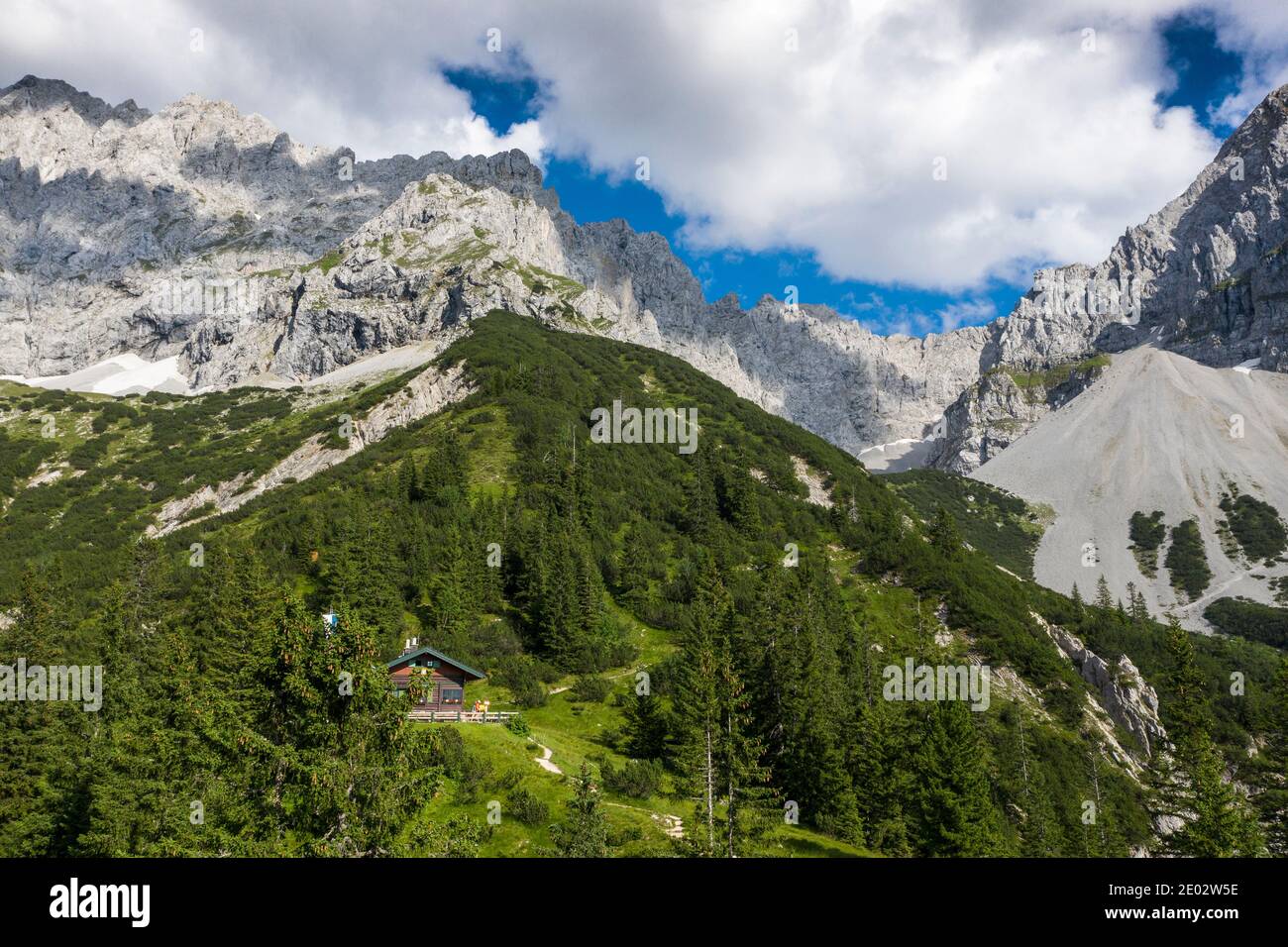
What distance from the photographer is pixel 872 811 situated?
49.6 meters

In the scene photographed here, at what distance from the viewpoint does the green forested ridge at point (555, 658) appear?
78.5 ft

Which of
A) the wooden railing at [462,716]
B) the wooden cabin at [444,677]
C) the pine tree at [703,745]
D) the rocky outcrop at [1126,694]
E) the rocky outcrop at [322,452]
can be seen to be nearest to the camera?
the pine tree at [703,745]

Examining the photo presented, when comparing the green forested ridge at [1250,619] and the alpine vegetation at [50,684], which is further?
the green forested ridge at [1250,619]

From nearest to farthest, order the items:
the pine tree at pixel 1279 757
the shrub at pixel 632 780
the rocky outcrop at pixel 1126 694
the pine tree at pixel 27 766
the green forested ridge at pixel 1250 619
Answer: the pine tree at pixel 27 766 < the pine tree at pixel 1279 757 < the shrub at pixel 632 780 < the rocky outcrop at pixel 1126 694 < the green forested ridge at pixel 1250 619

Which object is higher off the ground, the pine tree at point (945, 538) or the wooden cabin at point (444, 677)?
the pine tree at point (945, 538)

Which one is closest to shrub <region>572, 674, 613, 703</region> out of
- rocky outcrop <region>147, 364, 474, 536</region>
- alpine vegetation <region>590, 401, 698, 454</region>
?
alpine vegetation <region>590, 401, 698, 454</region>

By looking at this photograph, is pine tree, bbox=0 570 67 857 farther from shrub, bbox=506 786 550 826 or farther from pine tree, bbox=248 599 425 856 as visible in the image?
pine tree, bbox=248 599 425 856

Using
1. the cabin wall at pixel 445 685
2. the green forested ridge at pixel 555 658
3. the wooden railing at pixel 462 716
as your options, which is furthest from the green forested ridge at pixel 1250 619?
the cabin wall at pixel 445 685

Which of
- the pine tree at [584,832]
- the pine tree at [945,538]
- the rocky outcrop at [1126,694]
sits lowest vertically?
the rocky outcrop at [1126,694]

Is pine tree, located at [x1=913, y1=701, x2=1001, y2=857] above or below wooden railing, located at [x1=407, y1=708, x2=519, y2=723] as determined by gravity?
below

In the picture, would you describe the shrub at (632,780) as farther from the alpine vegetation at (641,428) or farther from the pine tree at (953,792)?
the alpine vegetation at (641,428)

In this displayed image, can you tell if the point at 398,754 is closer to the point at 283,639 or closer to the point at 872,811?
the point at 283,639

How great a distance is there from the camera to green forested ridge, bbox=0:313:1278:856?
23922 mm

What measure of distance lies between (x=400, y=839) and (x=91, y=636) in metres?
71.9
